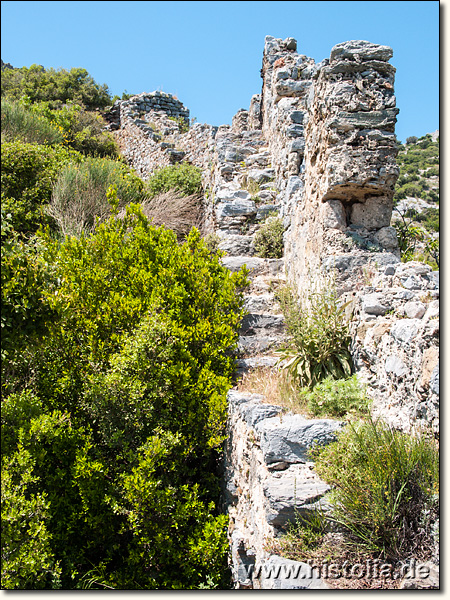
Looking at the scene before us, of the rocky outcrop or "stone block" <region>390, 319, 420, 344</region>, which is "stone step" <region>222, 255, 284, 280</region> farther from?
"stone block" <region>390, 319, 420, 344</region>

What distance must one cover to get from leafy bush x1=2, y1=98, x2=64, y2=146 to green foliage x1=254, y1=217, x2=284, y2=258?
6403 millimetres

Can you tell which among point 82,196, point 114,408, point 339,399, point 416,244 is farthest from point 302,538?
point 82,196

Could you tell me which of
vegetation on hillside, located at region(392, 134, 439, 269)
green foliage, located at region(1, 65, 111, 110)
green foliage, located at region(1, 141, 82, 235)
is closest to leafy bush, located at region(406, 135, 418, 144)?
vegetation on hillside, located at region(392, 134, 439, 269)

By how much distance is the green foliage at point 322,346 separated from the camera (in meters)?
4.79

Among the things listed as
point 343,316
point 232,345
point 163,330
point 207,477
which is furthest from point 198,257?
point 207,477

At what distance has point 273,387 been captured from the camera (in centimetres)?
505

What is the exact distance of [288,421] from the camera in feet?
13.2

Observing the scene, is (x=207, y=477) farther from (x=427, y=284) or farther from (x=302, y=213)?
(x=302, y=213)

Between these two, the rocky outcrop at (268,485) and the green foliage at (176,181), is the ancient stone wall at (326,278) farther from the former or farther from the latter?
the green foliage at (176,181)

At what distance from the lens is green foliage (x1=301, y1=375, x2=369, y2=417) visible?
4.14m

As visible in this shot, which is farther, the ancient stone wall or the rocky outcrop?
the ancient stone wall

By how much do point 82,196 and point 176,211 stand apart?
6.18 feet

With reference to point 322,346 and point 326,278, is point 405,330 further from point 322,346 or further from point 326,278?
point 326,278

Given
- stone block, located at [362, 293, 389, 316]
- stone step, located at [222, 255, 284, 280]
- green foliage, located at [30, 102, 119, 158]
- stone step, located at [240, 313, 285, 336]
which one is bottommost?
stone step, located at [240, 313, 285, 336]
